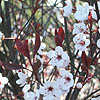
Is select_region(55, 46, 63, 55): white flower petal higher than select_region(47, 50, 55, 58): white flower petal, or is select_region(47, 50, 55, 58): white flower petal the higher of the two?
select_region(55, 46, 63, 55): white flower petal

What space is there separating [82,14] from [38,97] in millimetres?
343

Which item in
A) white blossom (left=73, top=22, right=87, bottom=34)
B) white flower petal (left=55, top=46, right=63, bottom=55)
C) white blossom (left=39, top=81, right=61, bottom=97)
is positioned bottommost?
white blossom (left=39, top=81, right=61, bottom=97)

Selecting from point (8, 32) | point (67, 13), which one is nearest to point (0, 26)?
point (8, 32)

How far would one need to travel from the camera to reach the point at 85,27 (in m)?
0.94

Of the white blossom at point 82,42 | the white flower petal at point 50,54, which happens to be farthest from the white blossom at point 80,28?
the white flower petal at point 50,54

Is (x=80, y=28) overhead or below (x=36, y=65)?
overhead

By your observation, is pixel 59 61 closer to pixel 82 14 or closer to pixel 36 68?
pixel 36 68

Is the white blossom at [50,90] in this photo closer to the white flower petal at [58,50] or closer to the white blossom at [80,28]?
the white flower petal at [58,50]

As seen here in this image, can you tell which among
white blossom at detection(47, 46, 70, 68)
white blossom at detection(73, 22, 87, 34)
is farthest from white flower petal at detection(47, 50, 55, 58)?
white blossom at detection(73, 22, 87, 34)

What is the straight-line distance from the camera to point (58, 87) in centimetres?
86

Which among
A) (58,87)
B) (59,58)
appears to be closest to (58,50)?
(59,58)

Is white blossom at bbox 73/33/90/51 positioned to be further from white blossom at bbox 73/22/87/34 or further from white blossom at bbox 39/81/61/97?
Result: white blossom at bbox 39/81/61/97

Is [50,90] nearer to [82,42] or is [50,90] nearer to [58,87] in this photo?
[58,87]

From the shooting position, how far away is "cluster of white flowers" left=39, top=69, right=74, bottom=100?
2.78 ft
